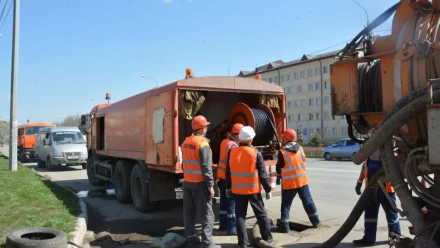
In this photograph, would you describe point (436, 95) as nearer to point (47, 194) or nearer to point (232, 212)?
point (232, 212)

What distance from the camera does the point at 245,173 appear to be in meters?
5.46

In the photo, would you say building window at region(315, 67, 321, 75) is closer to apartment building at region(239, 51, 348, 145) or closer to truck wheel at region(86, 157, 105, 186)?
apartment building at region(239, 51, 348, 145)

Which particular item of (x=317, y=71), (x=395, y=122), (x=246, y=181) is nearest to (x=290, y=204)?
(x=246, y=181)

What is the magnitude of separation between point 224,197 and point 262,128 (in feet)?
5.51

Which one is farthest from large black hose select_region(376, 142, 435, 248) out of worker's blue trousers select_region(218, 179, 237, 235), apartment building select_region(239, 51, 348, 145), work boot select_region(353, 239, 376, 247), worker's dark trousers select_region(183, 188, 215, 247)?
apartment building select_region(239, 51, 348, 145)

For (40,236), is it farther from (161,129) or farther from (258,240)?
(258,240)

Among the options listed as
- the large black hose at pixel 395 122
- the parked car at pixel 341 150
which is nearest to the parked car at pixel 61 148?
the parked car at pixel 341 150

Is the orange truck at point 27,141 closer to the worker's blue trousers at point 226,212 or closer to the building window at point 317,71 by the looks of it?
the worker's blue trousers at point 226,212

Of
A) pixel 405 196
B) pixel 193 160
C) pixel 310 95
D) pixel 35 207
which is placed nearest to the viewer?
pixel 405 196

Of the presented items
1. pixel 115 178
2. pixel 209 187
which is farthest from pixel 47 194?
pixel 209 187

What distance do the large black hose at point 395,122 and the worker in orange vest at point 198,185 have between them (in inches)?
89.4

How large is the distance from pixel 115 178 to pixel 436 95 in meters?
8.45

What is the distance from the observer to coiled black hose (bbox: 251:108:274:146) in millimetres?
7789

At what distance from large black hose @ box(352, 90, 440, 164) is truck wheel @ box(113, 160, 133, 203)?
6.60m
